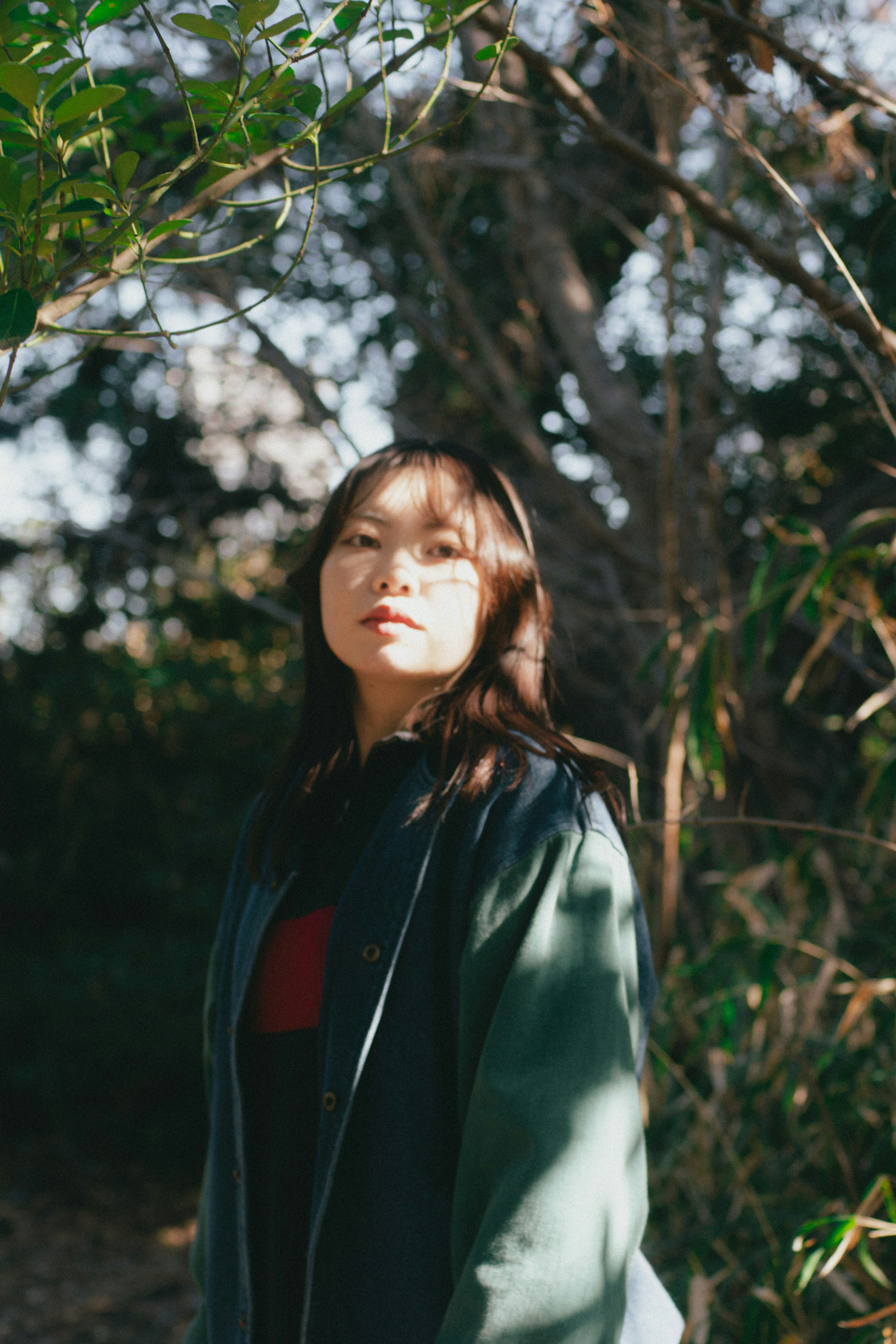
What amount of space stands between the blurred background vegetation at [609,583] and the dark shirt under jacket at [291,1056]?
353 mm

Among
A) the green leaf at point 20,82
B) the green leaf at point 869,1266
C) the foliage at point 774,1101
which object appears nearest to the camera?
the green leaf at point 20,82

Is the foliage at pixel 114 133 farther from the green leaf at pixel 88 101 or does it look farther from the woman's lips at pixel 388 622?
the woman's lips at pixel 388 622

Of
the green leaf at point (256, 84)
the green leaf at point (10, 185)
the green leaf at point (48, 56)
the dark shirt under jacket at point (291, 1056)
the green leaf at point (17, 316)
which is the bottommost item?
the dark shirt under jacket at point (291, 1056)

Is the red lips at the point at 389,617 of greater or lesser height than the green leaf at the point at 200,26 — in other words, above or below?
below

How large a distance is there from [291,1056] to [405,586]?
49cm

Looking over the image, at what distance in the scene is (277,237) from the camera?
348cm

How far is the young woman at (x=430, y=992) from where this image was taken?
0.79 metres

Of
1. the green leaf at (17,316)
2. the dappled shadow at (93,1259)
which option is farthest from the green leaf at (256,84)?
the dappled shadow at (93,1259)

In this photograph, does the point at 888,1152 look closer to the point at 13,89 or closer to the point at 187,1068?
the point at 13,89

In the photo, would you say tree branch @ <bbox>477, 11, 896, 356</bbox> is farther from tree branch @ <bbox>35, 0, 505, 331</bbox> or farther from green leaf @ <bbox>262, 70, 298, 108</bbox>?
green leaf @ <bbox>262, 70, 298, 108</bbox>

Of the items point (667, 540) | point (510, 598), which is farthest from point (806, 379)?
point (510, 598)

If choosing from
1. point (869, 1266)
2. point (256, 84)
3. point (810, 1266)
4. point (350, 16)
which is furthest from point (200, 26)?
point (869, 1266)

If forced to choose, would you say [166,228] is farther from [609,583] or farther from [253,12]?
[609,583]

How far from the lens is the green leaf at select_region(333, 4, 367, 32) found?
0.77m
